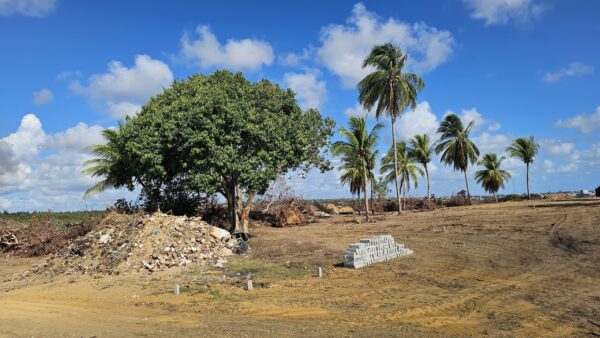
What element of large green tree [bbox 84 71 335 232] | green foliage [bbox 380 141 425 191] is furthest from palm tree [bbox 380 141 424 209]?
large green tree [bbox 84 71 335 232]

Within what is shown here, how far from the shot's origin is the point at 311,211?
36.9 metres

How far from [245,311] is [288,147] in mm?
12096

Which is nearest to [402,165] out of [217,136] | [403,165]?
[403,165]

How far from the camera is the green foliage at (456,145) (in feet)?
134

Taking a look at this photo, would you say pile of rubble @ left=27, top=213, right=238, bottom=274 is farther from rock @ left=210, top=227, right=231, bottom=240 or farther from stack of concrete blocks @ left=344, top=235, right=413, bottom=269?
stack of concrete blocks @ left=344, top=235, right=413, bottom=269

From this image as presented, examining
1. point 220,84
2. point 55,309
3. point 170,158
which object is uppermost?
point 220,84

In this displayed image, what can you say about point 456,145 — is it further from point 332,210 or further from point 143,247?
point 143,247

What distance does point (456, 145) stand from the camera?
41.1m

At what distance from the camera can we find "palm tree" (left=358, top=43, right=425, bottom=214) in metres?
29.9

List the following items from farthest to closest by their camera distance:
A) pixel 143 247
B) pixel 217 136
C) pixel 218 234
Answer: pixel 217 136
pixel 218 234
pixel 143 247

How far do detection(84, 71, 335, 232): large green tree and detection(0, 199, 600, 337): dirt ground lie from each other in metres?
4.04

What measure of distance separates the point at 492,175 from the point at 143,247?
41936mm

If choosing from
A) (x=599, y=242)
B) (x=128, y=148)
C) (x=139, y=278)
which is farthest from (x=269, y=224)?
(x=599, y=242)

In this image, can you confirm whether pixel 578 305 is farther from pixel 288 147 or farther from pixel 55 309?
pixel 288 147
